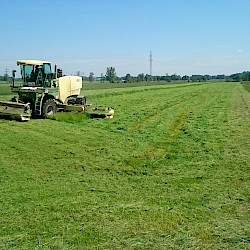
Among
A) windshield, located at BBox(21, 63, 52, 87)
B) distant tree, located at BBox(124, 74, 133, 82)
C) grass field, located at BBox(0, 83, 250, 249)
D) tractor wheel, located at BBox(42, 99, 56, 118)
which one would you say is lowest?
grass field, located at BBox(0, 83, 250, 249)

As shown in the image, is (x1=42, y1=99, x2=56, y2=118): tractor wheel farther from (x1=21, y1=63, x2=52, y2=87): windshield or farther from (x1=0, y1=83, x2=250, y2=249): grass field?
(x1=0, y1=83, x2=250, y2=249): grass field

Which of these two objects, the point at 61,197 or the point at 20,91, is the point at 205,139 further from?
the point at 20,91

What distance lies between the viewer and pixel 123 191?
6.77 metres

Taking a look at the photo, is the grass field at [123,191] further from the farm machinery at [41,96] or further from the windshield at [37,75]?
the windshield at [37,75]

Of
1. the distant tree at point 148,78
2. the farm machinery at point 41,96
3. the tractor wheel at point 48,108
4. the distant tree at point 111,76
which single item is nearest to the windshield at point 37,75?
the farm machinery at point 41,96

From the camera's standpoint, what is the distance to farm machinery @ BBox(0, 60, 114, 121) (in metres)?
15.4

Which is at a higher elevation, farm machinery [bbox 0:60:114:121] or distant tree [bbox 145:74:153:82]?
distant tree [bbox 145:74:153:82]

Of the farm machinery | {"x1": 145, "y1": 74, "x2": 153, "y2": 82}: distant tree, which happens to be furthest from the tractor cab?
{"x1": 145, "y1": 74, "x2": 153, "y2": 82}: distant tree

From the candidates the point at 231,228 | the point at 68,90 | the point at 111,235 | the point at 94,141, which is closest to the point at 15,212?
the point at 111,235

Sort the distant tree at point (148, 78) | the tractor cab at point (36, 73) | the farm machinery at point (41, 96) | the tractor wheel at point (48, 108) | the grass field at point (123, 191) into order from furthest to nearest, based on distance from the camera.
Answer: the distant tree at point (148, 78), the tractor cab at point (36, 73), the tractor wheel at point (48, 108), the farm machinery at point (41, 96), the grass field at point (123, 191)

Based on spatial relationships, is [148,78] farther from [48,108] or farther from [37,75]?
[48,108]

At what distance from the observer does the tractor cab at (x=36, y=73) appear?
54.2ft

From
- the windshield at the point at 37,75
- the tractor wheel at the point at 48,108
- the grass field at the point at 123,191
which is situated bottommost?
the grass field at the point at 123,191

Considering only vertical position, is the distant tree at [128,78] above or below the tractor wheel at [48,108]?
above
